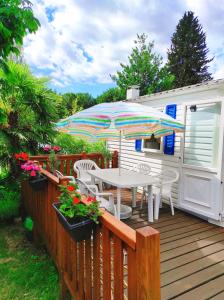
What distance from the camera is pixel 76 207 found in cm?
162

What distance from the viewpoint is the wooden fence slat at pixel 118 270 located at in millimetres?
1271

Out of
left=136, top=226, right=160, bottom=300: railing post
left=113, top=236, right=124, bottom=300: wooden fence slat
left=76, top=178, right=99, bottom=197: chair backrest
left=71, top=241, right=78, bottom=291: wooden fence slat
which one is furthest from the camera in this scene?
left=76, top=178, right=99, bottom=197: chair backrest

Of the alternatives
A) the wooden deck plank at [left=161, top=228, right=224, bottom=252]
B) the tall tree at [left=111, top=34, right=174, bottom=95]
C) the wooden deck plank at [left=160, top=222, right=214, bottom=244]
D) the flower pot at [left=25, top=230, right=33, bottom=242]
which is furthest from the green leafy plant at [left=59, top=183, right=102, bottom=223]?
the tall tree at [left=111, top=34, right=174, bottom=95]

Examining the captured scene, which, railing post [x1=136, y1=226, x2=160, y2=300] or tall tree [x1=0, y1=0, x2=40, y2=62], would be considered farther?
tall tree [x1=0, y1=0, x2=40, y2=62]

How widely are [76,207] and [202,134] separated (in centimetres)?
318

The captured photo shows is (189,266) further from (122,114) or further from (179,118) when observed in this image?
(179,118)

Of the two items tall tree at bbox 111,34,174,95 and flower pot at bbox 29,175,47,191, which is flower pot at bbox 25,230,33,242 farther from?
tall tree at bbox 111,34,174,95

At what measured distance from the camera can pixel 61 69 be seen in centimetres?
2452

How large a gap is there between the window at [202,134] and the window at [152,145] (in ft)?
2.71

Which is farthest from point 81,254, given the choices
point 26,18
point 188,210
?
point 188,210

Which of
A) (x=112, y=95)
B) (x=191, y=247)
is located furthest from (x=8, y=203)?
(x=112, y=95)

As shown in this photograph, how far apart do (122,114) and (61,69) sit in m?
23.8

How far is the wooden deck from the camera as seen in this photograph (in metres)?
2.08

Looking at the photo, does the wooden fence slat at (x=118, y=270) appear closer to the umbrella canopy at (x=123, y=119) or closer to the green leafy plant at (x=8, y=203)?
the umbrella canopy at (x=123, y=119)
